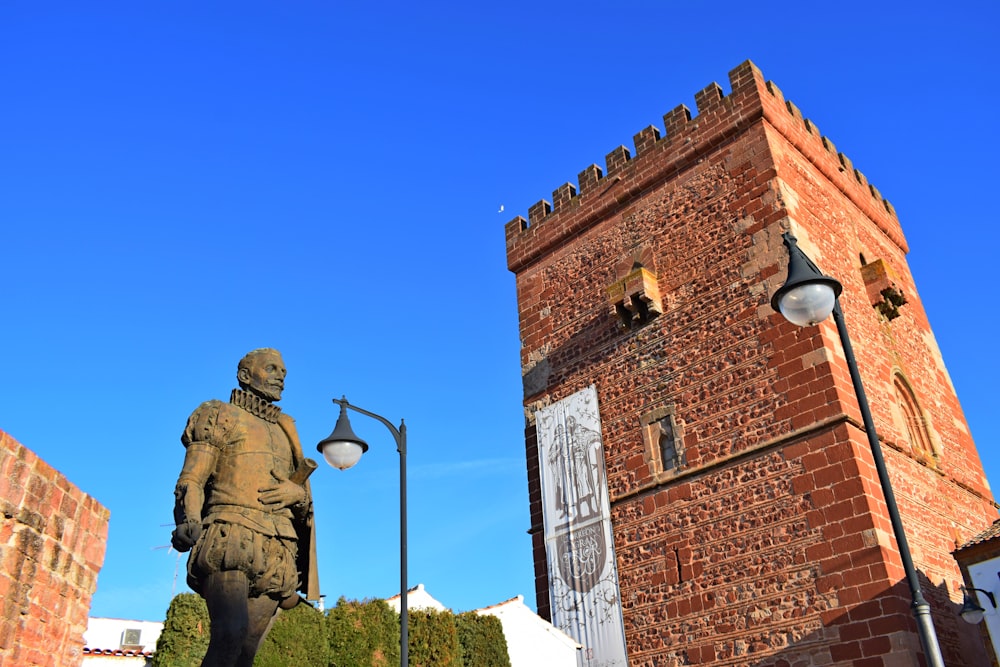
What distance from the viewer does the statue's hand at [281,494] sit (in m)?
4.97

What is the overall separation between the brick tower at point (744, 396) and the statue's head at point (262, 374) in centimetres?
874

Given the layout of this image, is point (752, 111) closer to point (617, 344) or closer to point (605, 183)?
point (605, 183)

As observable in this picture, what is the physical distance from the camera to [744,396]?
43.8ft

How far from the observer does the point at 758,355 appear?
43.8 feet

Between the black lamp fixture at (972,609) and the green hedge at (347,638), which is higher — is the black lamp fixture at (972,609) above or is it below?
below

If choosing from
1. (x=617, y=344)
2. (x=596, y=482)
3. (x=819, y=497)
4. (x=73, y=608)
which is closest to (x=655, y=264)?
(x=617, y=344)

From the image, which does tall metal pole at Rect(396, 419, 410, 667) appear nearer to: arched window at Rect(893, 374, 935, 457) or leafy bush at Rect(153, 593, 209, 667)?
leafy bush at Rect(153, 593, 209, 667)

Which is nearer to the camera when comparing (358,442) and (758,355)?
(358,442)

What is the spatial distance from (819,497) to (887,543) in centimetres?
103

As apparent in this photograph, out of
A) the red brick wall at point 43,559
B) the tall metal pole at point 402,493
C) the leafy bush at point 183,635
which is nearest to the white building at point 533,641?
the leafy bush at point 183,635

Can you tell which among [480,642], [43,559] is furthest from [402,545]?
[480,642]

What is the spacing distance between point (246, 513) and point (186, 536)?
14.4 inches

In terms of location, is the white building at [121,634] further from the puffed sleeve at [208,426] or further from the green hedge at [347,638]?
the puffed sleeve at [208,426]

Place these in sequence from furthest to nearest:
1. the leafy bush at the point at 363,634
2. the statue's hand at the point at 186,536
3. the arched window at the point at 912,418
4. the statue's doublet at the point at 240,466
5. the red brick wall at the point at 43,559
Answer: the arched window at the point at 912,418, the leafy bush at the point at 363,634, the red brick wall at the point at 43,559, the statue's doublet at the point at 240,466, the statue's hand at the point at 186,536
